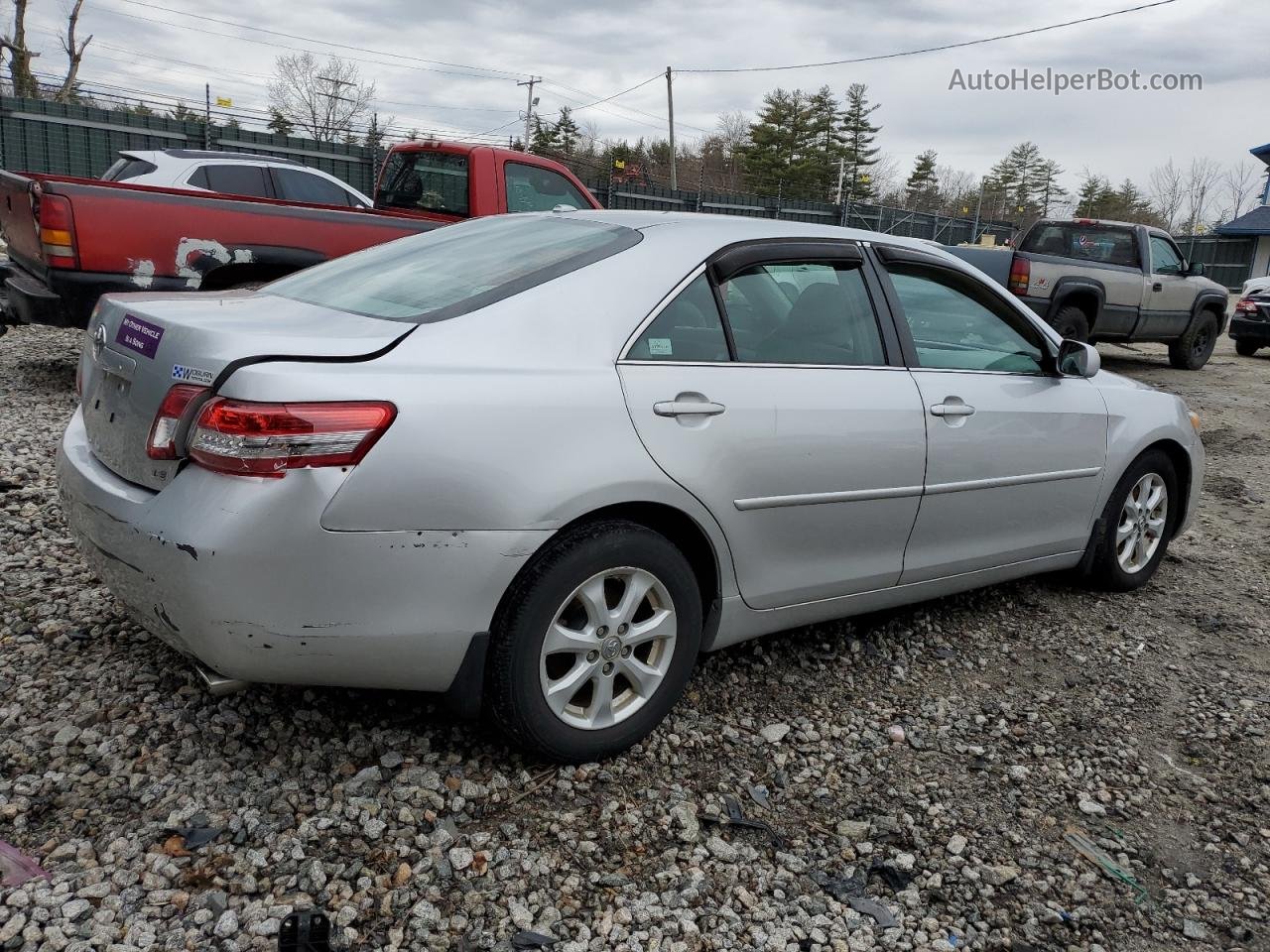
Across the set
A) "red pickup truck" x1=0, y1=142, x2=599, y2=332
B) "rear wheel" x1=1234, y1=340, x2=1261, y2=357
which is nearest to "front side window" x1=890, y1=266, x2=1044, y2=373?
"red pickup truck" x1=0, y1=142, x2=599, y2=332

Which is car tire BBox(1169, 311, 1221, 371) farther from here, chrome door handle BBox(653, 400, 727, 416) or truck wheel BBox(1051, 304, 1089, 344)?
chrome door handle BBox(653, 400, 727, 416)

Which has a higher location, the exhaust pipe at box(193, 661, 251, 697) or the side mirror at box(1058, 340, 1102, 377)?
the side mirror at box(1058, 340, 1102, 377)

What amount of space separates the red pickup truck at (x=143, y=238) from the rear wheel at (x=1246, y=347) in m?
14.3

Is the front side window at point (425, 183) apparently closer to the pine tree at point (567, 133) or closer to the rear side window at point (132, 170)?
the rear side window at point (132, 170)

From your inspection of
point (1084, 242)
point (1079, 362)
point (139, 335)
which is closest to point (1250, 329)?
point (1084, 242)

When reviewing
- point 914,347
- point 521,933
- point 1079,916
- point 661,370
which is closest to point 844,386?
point 914,347

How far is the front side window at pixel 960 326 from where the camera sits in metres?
3.72

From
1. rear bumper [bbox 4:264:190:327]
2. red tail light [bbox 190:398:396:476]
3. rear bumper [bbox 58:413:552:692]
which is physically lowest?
rear bumper [bbox 58:413:552:692]

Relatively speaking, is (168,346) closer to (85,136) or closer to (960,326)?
(960,326)

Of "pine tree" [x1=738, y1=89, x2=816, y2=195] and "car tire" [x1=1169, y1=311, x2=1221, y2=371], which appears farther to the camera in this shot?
"pine tree" [x1=738, y1=89, x2=816, y2=195]

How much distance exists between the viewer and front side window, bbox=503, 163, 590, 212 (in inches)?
332

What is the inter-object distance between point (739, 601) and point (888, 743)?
697 millimetres

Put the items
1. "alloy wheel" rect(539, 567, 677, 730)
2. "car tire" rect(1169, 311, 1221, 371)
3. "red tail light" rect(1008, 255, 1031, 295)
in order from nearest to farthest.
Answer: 1. "alloy wheel" rect(539, 567, 677, 730)
2. "red tail light" rect(1008, 255, 1031, 295)
3. "car tire" rect(1169, 311, 1221, 371)

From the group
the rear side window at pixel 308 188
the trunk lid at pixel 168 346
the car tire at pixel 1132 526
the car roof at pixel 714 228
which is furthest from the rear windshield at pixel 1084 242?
the trunk lid at pixel 168 346
